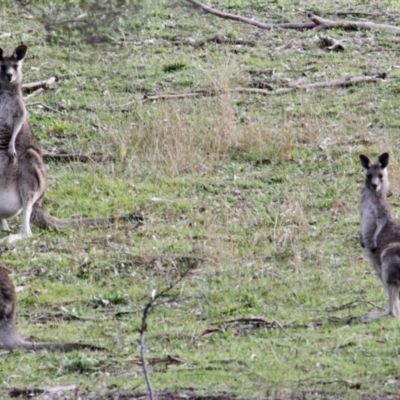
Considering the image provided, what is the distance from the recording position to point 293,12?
1631cm

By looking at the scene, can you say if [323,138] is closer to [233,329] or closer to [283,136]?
[283,136]

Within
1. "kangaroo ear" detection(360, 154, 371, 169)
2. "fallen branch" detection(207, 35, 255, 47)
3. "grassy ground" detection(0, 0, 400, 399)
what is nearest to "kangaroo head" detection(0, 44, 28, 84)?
"grassy ground" detection(0, 0, 400, 399)

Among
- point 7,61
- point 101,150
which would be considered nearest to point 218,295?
point 7,61

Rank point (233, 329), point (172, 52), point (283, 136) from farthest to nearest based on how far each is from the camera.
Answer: point (172, 52) → point (283, 136) → point (233, 329)

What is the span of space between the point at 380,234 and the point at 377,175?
2.37 ft

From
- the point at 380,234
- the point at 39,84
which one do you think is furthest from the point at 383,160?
the point at 39,84

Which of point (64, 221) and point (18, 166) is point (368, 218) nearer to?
point (64, 221)

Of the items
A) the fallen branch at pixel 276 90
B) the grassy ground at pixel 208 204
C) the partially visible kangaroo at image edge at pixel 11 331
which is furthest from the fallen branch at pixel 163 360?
the fallen branch at pixel 276 90

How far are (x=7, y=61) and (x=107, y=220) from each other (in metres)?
1.66

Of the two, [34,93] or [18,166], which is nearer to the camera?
[18,166]

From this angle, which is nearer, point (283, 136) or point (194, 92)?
point (283, 136)

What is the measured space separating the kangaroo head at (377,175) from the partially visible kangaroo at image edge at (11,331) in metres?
2.52

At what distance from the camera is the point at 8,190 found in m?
10.1

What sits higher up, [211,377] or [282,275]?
[211,377]
